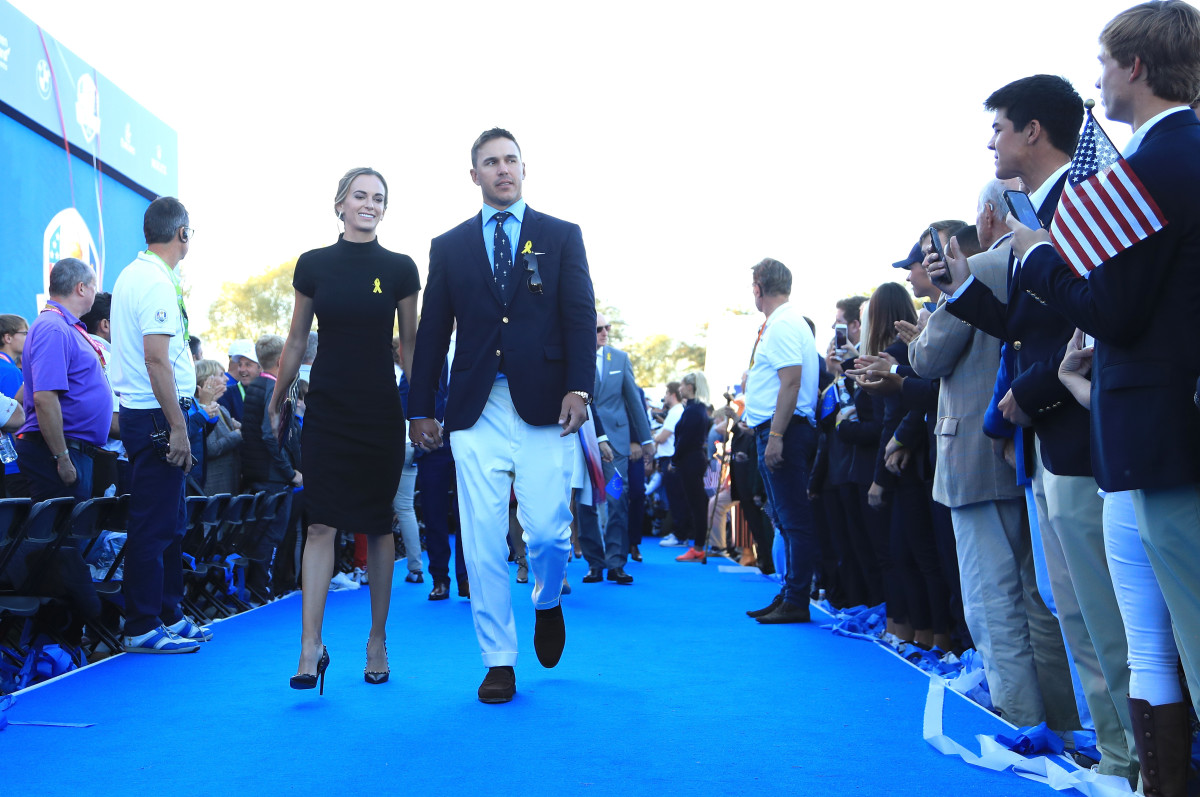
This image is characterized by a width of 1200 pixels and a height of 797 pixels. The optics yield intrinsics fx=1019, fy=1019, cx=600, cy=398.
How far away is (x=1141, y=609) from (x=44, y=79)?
10313mm

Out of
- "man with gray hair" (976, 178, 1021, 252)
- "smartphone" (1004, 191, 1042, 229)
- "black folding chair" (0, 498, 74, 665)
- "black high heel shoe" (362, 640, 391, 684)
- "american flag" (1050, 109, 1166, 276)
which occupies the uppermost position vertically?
"man with gray hair" (976, 178, 1021, 252)

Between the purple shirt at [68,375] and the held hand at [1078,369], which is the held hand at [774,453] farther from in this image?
the purple shirt at [68,375]

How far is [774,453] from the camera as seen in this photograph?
573 cm

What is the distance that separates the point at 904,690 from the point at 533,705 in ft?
4.64

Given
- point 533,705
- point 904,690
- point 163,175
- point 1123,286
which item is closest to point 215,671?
point 533,705

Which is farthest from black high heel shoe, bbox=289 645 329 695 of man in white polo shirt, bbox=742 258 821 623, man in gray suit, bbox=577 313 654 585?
man in gray suit, bbox=577 313 654 585

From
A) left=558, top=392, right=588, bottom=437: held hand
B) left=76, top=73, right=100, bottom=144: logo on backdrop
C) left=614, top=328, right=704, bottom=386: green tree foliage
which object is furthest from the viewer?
left=614, top=328, right=704, bottom=386: green tree foliage

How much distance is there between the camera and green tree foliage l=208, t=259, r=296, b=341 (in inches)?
1918

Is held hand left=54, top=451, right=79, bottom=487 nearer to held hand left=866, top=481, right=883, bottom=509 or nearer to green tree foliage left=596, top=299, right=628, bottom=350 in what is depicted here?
held hand left=866, top=481, right=883, bottom=509

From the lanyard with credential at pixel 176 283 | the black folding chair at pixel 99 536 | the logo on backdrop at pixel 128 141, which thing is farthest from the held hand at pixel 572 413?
the logo on backdrop at pixel 128 141

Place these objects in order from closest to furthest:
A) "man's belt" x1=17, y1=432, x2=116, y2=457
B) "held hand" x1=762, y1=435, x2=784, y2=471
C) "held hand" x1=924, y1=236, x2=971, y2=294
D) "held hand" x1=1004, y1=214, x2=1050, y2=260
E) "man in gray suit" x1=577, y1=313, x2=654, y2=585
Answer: "held hand" x1=1004, y1=214, x2=1050, y2=260
"held hand" x1=924, y1=236, x2=971, y2=294
"man's belt" x1=17, y1=432, x2=116, y2=457
"held hand" x1=762, y1=435, x2=784, y2=471
"man in gray suit" x1=577, y1=313, x2=654, y2=585

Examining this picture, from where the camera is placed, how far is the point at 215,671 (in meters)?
4.21

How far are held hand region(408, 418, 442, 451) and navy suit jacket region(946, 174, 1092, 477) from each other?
6.23ft

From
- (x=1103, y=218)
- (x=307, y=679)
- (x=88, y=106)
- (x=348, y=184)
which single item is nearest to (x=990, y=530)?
(x=1103, y=218)
